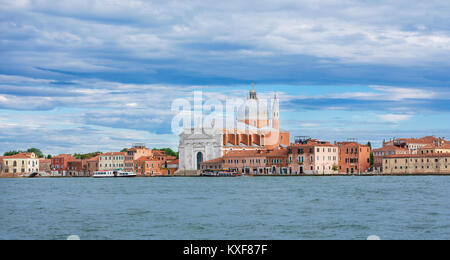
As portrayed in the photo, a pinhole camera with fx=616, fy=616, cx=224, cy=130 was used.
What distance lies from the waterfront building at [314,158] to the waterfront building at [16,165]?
41.1 m

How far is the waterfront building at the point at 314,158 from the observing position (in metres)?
67.7

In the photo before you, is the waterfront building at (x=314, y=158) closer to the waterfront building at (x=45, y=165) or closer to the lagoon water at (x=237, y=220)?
the lagoon water at (x=237, y=220)

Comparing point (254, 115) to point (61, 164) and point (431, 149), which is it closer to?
point (431, 149)

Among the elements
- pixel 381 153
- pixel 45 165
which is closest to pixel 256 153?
pixel 381 153

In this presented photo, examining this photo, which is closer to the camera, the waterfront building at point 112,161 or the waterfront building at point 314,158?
the waterfront building at point 314,158

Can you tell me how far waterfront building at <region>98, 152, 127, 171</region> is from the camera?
3322 inches

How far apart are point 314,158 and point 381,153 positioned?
10665mm

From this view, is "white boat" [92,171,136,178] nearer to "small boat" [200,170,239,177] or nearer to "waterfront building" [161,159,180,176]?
"waterfront building" [161,159,180,176]

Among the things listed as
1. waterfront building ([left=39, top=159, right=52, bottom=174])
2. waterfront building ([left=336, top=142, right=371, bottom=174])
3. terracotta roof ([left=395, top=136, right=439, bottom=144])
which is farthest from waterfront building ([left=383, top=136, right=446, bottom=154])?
waterfront building ([left=39, top=159, right=52, bottom=174])

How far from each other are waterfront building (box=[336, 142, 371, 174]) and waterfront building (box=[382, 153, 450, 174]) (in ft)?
8.13

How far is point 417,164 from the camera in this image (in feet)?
214

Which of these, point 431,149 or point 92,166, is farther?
point 92,166

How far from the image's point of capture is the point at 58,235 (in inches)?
620

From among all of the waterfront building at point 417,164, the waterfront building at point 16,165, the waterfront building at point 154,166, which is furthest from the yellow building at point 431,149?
the waterfront building at point 16,165
